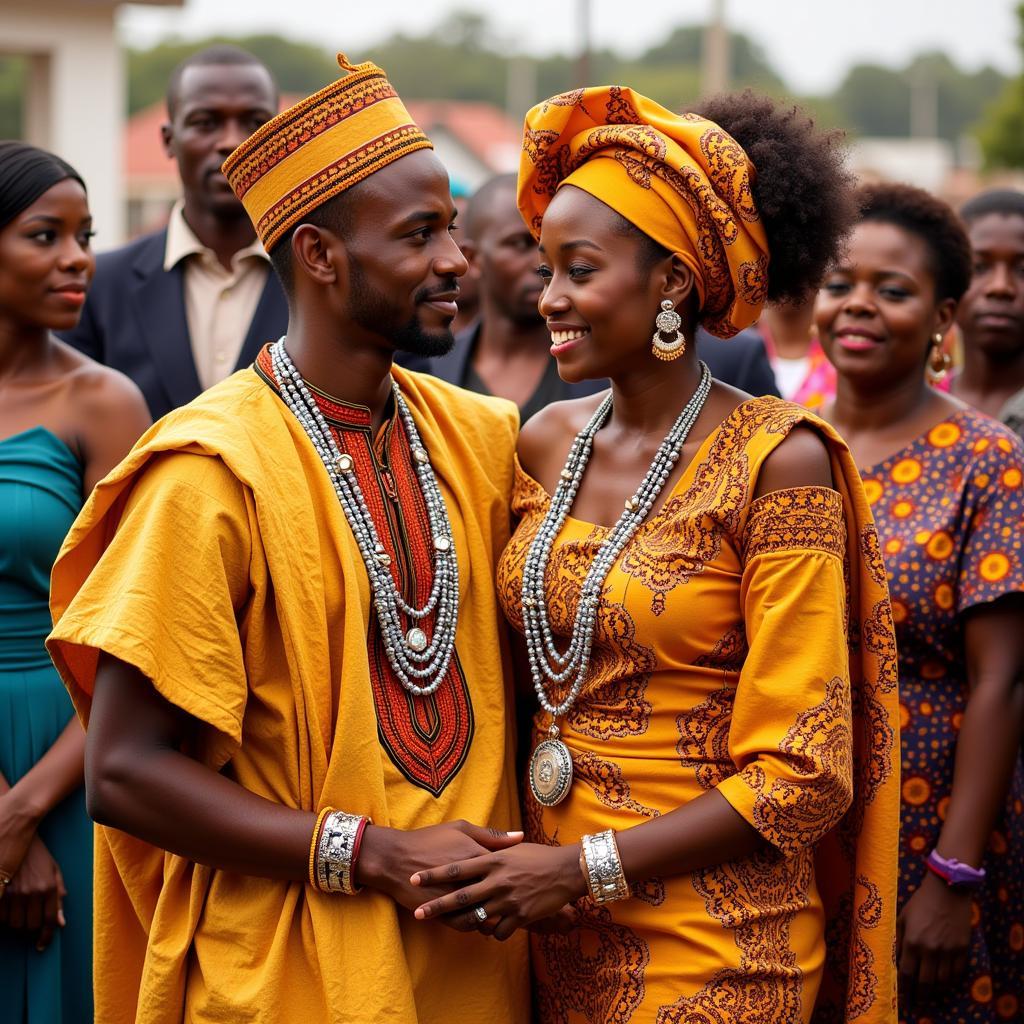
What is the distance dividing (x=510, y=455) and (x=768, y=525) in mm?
847

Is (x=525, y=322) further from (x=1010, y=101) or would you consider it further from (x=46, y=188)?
(x=1010, y=101)

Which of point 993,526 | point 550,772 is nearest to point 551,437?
point 550,772

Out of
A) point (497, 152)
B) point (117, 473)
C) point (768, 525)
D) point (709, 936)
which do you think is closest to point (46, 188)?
point (117, 473)

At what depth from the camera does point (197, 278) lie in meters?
5.59

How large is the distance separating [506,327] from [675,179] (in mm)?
2800

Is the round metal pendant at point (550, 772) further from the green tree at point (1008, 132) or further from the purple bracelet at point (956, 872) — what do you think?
the green tree at point (1008, 132)

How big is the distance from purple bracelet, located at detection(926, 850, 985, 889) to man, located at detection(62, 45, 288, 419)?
9.20 ft

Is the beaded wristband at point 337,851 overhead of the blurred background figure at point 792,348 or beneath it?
beneath


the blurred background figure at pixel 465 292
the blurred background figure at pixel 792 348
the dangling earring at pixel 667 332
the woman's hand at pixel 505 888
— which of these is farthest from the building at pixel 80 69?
the woman's hand at pixel 505 888

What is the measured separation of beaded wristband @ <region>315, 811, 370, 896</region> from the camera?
3.08 m

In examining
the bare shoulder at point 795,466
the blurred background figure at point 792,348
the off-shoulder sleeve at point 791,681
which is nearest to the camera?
the off-shoulder sleeve at point 791,681

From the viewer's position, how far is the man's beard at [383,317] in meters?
3.44

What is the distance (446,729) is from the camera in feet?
11.2

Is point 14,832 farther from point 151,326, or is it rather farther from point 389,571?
point 151,326
